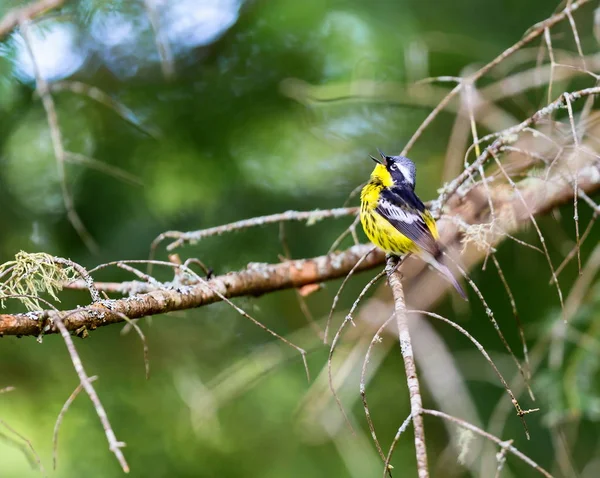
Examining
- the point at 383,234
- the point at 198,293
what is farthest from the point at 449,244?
the point at 198,293

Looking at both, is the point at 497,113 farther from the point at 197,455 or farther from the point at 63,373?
the point at 63,373

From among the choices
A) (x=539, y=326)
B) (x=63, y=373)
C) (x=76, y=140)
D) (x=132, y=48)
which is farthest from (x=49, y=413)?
A: (x=539, y=326)

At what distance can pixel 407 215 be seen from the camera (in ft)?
10.6

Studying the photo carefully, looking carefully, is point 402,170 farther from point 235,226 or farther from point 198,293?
point 198,293

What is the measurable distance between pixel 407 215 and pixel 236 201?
1440mm

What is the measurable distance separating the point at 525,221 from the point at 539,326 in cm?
62

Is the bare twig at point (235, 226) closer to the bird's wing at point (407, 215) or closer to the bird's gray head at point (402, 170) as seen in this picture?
the bird's wing at point (407, 215)

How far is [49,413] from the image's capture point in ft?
13.5

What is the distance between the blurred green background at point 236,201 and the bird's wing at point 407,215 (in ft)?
2.89

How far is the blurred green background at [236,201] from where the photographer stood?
4176 mm

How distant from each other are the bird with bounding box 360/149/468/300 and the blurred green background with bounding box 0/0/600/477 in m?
0.88

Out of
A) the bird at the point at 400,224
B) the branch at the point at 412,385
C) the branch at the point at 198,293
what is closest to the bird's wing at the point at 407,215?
the bird at the point at 400,224

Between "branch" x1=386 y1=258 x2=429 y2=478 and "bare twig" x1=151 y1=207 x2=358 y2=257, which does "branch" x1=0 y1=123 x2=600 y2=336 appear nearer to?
"bare twig" x1=151 y1=207 x2=358 y2=257

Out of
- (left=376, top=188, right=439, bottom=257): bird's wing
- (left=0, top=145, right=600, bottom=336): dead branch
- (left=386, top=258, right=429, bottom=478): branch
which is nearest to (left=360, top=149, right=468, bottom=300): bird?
(left=376, top=188, right=439, bottom=257): bird's wing
